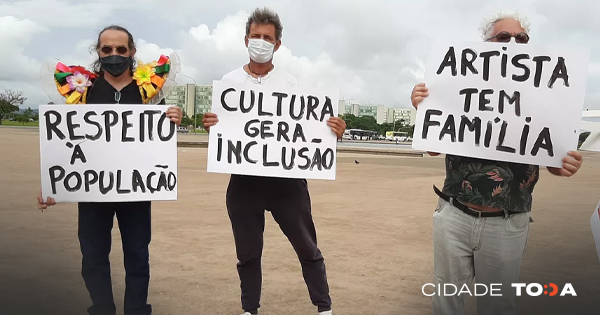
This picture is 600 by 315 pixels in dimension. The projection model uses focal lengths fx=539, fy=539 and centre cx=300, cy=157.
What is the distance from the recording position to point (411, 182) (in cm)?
1584

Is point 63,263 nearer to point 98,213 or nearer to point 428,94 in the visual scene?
point 98,213

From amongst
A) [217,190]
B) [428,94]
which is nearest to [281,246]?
[428,94]

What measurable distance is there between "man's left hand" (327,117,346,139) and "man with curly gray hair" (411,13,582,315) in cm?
92

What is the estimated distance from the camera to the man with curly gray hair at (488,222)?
9.11 feet

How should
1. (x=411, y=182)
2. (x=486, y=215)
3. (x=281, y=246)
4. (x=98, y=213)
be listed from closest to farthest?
(x=486, y=215) < (x=98, y=213) < (x=281, y=246) < (x=411, y=182)

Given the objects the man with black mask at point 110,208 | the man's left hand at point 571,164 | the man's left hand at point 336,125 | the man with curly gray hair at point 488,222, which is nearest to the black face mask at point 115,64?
the man with black mask at point 110,208

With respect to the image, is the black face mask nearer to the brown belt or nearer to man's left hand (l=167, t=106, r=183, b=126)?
man's left hand (l=167, t=106, r=183, b=126)

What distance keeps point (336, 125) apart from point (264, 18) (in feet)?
2.84

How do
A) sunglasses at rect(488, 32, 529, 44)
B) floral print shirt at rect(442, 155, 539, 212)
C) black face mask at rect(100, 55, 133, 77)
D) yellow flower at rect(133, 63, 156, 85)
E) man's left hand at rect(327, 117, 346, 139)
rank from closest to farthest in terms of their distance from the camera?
floral print shirt at rect(442, 155, 539, 212) → sunglasses at rect(488, 32, 529, 44) → black face mask at rect(100, 55, 133, 77) → yellow flower at rect(133, 63, 156, 85) → man's left hand at rect(327, 117, 346, 139)

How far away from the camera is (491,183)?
281cm

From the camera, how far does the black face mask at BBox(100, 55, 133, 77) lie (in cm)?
345

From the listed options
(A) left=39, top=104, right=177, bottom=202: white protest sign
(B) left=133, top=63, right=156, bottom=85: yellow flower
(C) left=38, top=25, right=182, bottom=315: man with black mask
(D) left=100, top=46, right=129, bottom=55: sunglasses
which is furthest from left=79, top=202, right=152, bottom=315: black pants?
(D) left=100, top=46, right=129, bottom=55: sunglasses

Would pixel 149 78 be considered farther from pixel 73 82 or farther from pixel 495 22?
pixel 495 22

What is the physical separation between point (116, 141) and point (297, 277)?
235cm
